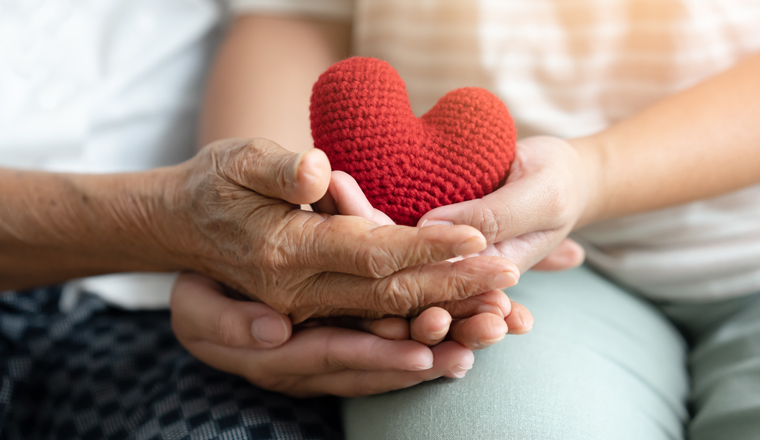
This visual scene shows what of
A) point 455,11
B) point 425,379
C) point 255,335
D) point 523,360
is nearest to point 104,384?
point 255,335

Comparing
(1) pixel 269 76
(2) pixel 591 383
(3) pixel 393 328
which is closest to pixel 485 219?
(3) pixel 393 328

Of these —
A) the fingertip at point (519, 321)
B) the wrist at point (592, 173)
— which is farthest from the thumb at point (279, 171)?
the wrist at point (592, 173)

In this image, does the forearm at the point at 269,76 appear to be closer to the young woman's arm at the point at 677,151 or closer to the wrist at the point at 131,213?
the wrist at the point at 131,213

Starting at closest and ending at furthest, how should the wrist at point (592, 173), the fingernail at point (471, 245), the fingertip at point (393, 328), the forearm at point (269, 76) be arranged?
the fingernail at point (471, 245)
the fingertip at point (393, 328)
the wrist at point (592, 173)
the forearm at point (269, 76)

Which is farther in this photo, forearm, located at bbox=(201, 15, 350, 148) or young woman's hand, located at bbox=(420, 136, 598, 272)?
forearm, located at bbox=(201, 15, 350, 148)

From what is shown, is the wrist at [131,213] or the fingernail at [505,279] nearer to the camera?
the fingernail at [505,279]

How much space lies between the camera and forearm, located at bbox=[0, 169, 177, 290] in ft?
2.14

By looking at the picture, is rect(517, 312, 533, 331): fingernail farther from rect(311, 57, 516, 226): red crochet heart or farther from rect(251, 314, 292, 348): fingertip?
rect(251, 314, 292, 348): fingertip

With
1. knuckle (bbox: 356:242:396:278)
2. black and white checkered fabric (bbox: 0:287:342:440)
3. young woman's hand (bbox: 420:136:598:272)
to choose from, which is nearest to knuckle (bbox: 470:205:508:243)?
young woman's hand (bbox: 420:136:598:272)

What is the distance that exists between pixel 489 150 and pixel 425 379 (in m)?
0.26

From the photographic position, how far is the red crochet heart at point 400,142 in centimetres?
52

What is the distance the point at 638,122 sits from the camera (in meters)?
0.72

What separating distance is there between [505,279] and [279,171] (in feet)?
0.77

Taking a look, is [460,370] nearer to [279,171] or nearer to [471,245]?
[471,245]
